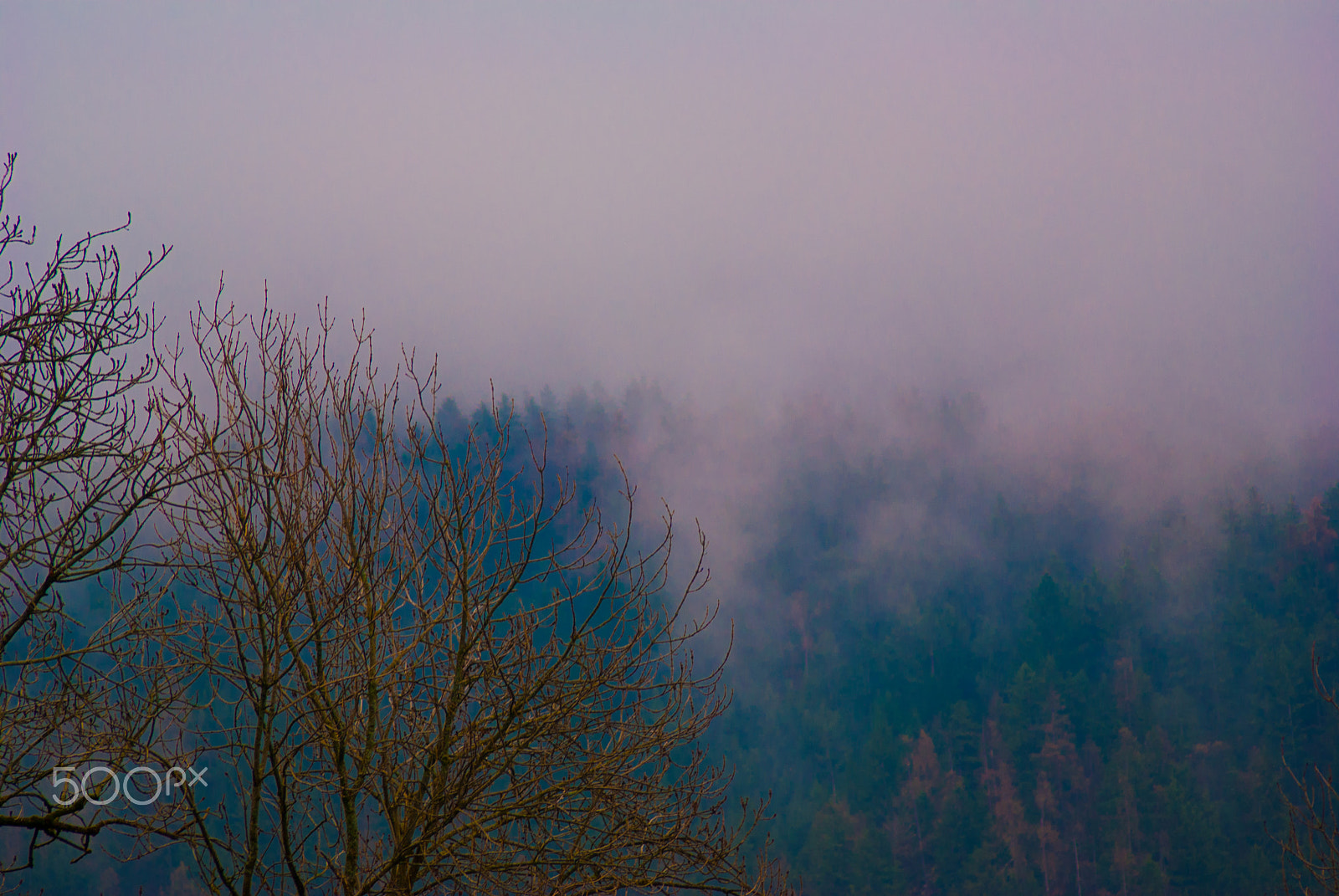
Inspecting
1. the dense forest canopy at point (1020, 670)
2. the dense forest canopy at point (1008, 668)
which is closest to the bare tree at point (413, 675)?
the dense forest canopy at point (1020, 670)

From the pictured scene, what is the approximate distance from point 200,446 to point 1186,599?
290ft

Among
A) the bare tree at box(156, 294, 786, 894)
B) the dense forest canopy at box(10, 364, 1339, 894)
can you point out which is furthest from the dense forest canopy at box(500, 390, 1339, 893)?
the bare tree at box(156, 294, 786, 894)

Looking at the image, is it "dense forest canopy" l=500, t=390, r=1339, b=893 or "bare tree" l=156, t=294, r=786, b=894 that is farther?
"dense forest canopy" l=500, t=390, r=1339, b=893

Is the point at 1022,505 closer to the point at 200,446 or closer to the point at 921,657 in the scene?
the point at 921,657

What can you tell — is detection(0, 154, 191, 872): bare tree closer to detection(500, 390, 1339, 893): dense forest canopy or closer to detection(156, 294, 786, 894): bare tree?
detection(156, 294, 786, 894): bare tree

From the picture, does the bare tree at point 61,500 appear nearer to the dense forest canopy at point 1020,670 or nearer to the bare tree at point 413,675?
the bare tree at point 413,675

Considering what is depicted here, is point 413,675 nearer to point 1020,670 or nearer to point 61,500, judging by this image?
point 61,500

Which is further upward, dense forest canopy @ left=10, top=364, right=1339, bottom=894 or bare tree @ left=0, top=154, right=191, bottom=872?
dense forest canopy @ left=10, top=364, right=1339, bottom=894

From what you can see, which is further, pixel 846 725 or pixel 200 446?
pixel 846 725

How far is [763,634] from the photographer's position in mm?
91188

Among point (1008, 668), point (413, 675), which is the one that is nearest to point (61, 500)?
point (413, 675)

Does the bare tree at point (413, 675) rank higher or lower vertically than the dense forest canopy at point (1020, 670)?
lower

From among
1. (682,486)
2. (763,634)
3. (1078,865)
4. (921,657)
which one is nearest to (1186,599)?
(921,657)

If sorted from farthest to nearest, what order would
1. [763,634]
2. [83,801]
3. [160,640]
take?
[763,634] → [160,640] → [83,801]
